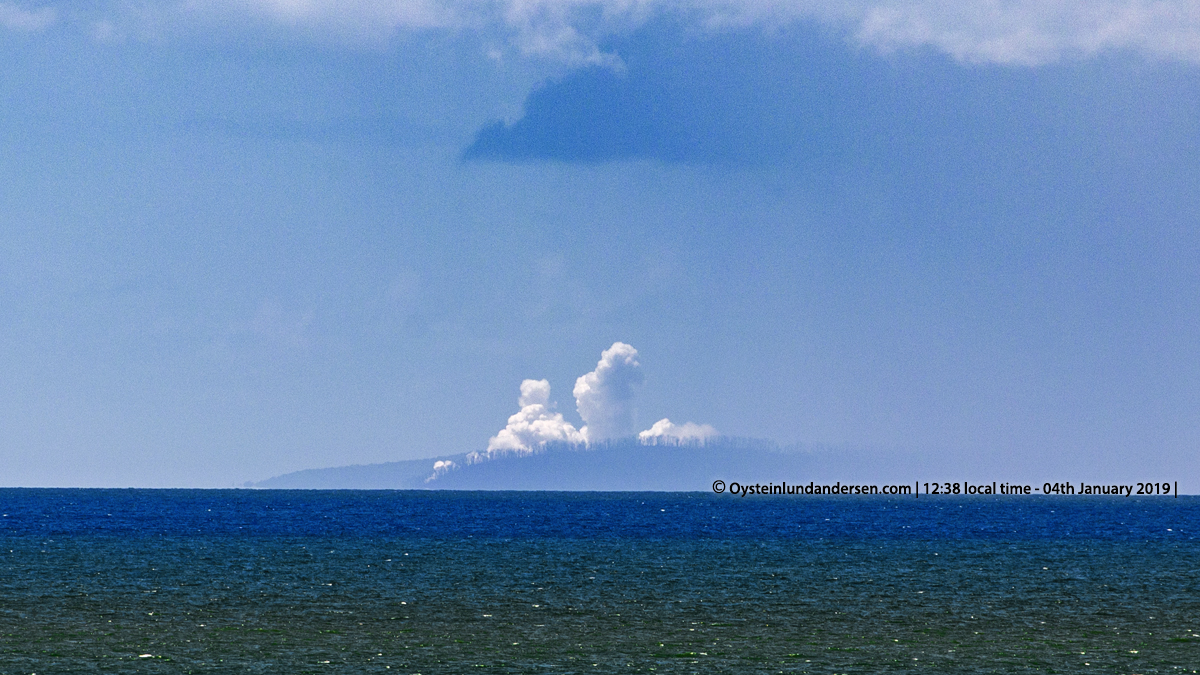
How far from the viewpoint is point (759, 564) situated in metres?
83.0

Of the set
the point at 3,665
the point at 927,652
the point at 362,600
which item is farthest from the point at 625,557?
the point at 3,665

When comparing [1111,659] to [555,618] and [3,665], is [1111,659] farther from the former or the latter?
[3,665]

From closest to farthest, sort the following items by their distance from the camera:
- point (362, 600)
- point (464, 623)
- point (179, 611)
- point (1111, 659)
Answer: point (1111, 659), point (464, 623), point (179, 611), point (362, 600)

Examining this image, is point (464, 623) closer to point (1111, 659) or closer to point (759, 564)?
point (1111, 659)

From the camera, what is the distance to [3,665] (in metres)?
39.1

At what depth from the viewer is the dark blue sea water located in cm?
4147

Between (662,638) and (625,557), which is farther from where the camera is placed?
(625,557)

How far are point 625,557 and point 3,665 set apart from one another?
183 feet

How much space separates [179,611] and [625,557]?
41.6 m

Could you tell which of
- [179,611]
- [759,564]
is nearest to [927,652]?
[179,611]

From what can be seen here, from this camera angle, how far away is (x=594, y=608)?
56250 mm

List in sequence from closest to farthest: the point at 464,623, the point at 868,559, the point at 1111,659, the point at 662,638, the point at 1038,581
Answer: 1. the point at 1111,659
2. the point at 662,638
3. the point at 464,623
4. the point at 1038,581
5. the point at 868,559

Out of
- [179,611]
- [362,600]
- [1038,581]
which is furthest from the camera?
[1038,581]

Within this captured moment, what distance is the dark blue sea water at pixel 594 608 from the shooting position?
136 feet
